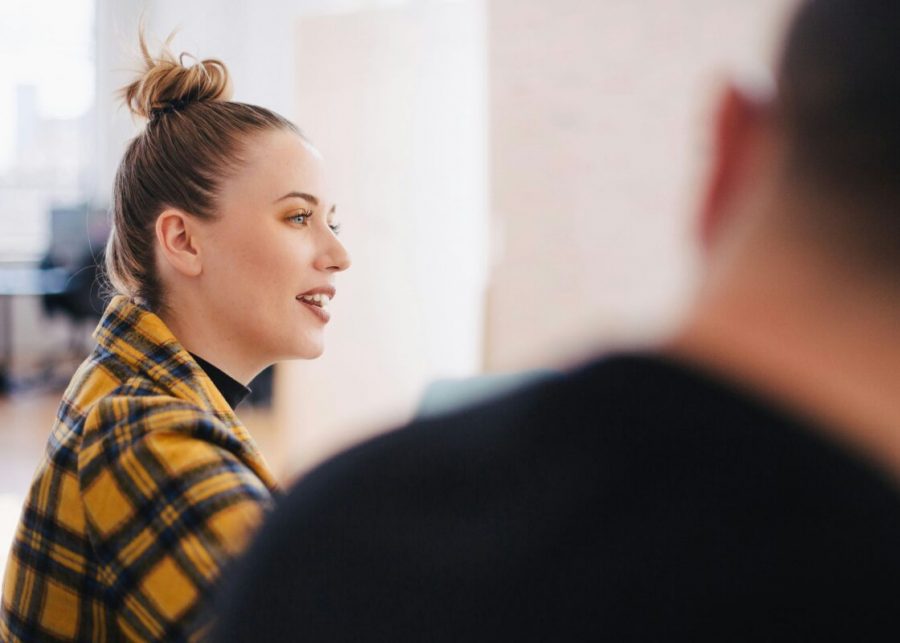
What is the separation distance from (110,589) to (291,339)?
0.45 m

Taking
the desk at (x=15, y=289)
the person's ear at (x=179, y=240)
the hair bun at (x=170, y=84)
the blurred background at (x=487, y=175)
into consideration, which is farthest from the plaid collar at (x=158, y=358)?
the desk at (x=15, y=289)

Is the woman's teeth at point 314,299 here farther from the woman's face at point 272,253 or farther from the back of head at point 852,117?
the back of head at point 852,117

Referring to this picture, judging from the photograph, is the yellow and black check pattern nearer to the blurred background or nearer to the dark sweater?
the dark sweater

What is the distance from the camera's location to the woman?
0.84 metres

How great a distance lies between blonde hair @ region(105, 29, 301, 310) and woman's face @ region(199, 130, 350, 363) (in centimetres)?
2

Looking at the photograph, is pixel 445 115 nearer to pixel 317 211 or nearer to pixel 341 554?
pixel 317 211

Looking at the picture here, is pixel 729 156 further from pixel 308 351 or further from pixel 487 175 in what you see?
pixel 487 175

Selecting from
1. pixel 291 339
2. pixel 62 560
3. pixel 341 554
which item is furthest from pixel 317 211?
pixel 341 554

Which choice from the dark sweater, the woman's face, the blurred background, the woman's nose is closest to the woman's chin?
the woman's face

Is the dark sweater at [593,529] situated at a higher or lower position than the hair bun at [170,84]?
lower

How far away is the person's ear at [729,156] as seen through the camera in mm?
387

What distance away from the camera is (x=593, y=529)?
358 mm

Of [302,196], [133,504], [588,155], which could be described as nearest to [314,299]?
[302,196]

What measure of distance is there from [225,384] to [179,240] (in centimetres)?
20
